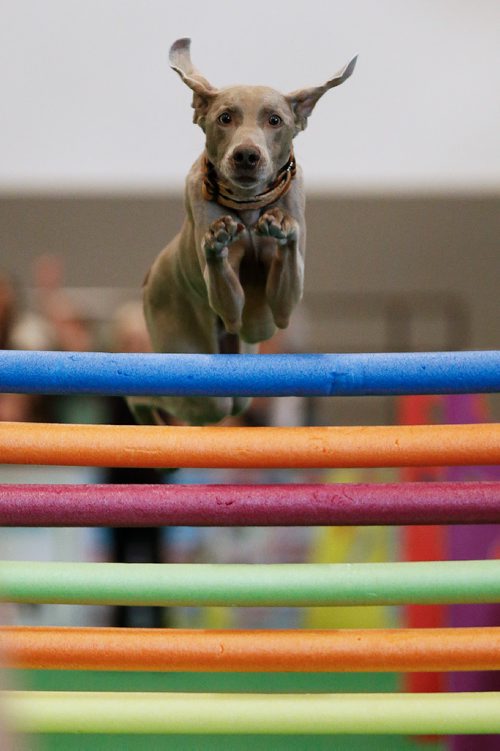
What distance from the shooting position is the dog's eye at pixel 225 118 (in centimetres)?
167

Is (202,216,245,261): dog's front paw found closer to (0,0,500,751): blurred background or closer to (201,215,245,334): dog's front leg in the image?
(201,215,245,334): dog's front leg

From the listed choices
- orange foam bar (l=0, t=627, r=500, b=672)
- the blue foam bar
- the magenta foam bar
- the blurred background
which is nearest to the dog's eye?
the blue foam bar

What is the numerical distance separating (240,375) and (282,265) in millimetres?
282

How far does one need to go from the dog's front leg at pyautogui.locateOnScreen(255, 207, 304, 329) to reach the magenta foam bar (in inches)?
13.5

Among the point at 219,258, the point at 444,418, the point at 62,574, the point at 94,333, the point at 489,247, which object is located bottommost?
the point at 62,574

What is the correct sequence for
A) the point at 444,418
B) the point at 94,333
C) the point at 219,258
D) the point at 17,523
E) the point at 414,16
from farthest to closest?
the point at 414,16
the point at 94,333
the point at 444,418
the point at 219,258
the point at 17,523

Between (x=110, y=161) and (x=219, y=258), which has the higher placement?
(x=110, y=161)

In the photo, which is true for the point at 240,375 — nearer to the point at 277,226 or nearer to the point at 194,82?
the point at 277,226

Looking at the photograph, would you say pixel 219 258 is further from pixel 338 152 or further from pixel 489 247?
pixel 489 247

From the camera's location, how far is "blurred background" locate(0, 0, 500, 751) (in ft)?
17.7

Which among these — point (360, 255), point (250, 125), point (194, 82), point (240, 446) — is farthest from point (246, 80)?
point (240, 446)

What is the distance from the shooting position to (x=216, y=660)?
165 centimetres

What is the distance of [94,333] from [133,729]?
138 inches

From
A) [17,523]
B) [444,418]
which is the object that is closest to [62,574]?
[17,523]
